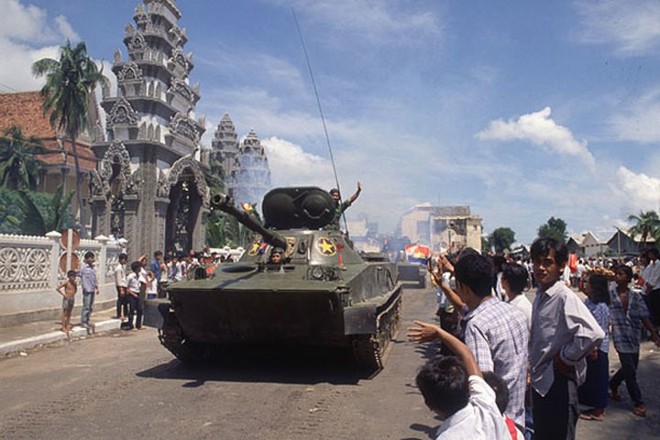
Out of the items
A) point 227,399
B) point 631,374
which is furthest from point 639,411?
point 227,399

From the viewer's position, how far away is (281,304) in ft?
20.7

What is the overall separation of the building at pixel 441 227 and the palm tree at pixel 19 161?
2381 centimetres

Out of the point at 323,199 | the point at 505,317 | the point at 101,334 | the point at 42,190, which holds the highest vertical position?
the point at 42,190

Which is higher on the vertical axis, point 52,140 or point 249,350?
point 52,140

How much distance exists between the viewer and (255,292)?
6234 mm

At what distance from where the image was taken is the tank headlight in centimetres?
658

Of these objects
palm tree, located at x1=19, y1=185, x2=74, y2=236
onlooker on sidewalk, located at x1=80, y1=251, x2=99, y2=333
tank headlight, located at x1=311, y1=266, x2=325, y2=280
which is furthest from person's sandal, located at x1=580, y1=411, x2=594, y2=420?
palm tree, located at x1=19, y1=185, x2=74, y2=236

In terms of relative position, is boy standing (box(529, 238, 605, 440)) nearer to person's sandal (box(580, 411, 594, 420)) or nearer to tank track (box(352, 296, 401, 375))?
person's sandal (box(580, 411, 594, 420))

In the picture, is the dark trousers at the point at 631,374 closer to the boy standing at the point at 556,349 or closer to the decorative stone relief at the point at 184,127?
the boy standing at the point at 556,349

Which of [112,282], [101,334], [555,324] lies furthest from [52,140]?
[555,324]

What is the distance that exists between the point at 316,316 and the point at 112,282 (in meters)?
11.0

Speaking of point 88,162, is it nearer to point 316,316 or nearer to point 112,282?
point 112,282

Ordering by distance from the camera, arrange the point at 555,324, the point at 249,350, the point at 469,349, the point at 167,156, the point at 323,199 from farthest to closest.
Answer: the point at 167,156 → the point at 323,199 → the point at 249,350 → the point at 555,324 → the point at 469,349

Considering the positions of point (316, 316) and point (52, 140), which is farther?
point (52, 140)
